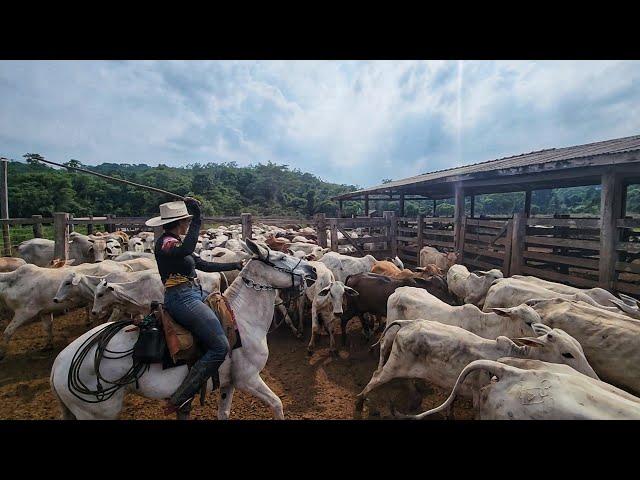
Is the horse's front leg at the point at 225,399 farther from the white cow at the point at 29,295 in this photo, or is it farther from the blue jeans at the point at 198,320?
the white cow at the point at 29,295

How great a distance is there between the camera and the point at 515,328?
15.4 ft

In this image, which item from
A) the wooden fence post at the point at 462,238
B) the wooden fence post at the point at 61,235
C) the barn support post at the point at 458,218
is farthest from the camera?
the barn support post at the point at 458,218

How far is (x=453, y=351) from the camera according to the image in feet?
13.1

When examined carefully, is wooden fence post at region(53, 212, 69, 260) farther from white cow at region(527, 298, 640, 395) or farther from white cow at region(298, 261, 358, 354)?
white cow at region(527, 298, 640, 395)

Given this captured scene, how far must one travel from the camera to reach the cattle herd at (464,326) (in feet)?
8.93

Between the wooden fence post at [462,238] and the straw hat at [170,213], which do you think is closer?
the straw hat at [170,213]

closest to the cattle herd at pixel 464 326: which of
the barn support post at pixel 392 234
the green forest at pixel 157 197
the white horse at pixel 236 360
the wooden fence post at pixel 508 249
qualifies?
the white horse at pixel 236 360

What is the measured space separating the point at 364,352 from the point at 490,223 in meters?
6.12

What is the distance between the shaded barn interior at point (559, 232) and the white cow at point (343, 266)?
3839 millimetres

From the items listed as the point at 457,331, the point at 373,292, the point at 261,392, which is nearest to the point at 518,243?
the point at 373,292

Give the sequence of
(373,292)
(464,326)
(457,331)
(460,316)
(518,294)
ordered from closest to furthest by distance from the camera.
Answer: (457,331) < (464,326) < (460,316) < (518,294) < (373,292)

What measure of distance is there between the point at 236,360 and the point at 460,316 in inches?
143

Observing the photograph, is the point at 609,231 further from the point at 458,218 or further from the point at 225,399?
the point at 225,399

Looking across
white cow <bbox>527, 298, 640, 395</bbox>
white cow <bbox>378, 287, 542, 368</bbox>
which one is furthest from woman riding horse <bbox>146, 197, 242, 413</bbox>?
white cow <bbox>527, 298, 640, 395</bbox>
